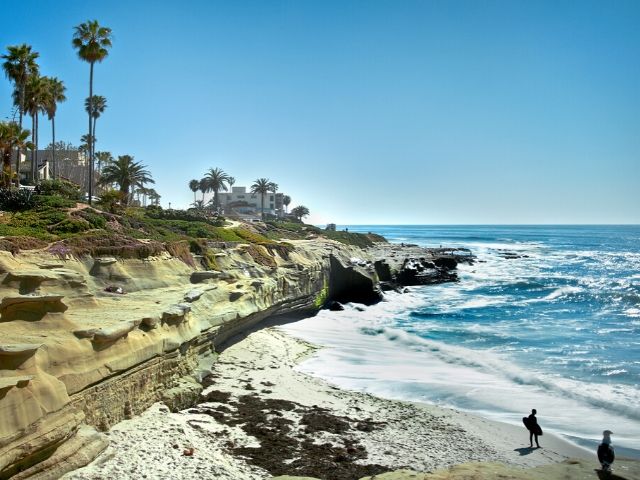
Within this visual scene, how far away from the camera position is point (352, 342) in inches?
1056

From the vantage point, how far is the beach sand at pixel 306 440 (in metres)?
11.0

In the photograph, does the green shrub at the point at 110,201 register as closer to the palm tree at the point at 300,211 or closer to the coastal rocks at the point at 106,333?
the coastal rocks at the point at 106,333

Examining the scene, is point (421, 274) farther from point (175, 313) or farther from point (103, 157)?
point (103, 157)

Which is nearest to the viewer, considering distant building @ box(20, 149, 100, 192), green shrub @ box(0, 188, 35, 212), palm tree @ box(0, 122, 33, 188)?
green shrub @ box(0, 188, 35, 212)

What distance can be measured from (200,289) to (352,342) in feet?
33.5

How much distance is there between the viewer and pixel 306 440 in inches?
538

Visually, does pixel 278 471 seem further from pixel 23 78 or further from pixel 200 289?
pixel 23 78

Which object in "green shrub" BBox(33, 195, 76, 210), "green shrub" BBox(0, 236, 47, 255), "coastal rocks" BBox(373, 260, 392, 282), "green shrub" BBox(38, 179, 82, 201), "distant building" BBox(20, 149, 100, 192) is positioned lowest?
"coastal rocks" BBox(373, 260, 392, 282)

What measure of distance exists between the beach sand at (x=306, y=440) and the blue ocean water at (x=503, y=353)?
1926 mm

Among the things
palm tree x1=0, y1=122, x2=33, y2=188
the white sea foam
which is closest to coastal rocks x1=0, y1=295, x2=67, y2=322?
the white sea foam

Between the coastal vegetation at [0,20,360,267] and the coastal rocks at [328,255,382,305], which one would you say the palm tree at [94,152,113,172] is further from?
the coastal rocks at [328,255,382,305]

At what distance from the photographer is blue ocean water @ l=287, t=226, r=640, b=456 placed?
17719 millimetres

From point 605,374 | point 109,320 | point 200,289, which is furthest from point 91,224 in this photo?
point 605,374

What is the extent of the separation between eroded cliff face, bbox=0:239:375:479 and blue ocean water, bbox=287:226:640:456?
5.87 metres
